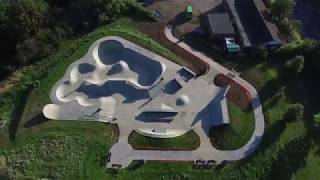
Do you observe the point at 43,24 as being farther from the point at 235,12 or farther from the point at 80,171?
the point at 235,12

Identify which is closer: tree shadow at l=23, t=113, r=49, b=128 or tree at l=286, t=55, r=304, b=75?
tree shadow at l=23, t=113, r=49, b=128

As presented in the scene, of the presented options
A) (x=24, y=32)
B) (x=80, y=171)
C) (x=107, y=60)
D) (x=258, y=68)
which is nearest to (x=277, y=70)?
(x=258, y=68)

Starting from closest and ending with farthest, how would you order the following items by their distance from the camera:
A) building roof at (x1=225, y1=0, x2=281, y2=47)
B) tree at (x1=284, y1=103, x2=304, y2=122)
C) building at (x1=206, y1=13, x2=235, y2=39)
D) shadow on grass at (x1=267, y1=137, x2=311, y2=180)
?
shadow on grass at (x1=267, y1=137, x2=311, y2=180) → tree at (x1=284, y1=103, x2=304, y2=122) → building roof at (x1=225, y1=0, x2=281, y2=47) → building at (x1=206, y1=13, x2=235, y2=39)

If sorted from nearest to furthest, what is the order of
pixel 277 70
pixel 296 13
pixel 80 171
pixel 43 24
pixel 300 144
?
1. pixel 80 171
2. pixel 300 144
3. pixel 277 70
4. pixel 43 24
5. pixel 296 13

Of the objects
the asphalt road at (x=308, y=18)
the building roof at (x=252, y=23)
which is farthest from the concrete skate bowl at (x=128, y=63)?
the asphalt road at (x=308, y=18)

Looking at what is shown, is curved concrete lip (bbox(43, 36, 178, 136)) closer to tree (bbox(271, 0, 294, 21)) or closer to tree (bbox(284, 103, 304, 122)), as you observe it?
tree (bbox(284, 103, 304, 122))

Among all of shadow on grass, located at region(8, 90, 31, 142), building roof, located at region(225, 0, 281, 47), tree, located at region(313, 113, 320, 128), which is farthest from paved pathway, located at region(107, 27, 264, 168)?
building roof, located at region(225, 0, 281, 47)
